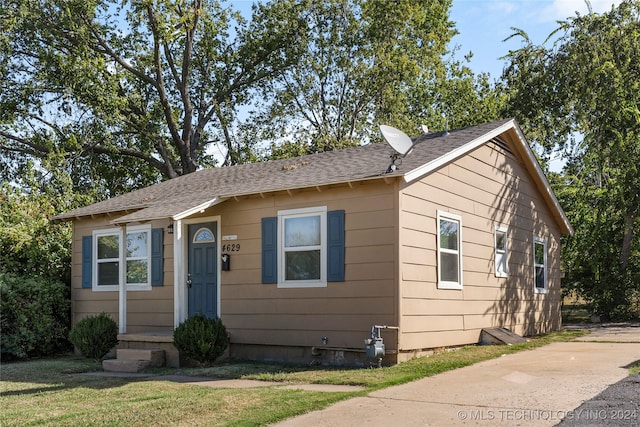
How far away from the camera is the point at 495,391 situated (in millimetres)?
7797

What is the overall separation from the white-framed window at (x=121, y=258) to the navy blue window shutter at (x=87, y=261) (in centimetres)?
10

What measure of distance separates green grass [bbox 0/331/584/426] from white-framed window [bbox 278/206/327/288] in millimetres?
1505

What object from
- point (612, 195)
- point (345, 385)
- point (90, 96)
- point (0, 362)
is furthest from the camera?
point (90, 96)

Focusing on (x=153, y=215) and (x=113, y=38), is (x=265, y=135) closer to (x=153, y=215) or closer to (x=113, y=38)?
(x=113, y=38)

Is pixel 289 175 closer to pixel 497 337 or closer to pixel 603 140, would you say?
pixel 497 337

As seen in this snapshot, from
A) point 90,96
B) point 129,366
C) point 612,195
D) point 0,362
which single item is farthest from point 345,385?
point 90,96

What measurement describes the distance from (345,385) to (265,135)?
22841 mm

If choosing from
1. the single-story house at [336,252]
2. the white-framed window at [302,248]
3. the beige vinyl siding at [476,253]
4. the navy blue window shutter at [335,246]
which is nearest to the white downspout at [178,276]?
the single-story house at [336,252]

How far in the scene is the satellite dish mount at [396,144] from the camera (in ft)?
35.1

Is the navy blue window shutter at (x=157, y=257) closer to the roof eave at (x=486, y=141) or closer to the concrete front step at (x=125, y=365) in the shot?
the concrete front step at (x=125, y=365)

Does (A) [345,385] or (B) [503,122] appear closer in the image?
(A) [345,385]

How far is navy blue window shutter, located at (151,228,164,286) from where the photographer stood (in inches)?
544

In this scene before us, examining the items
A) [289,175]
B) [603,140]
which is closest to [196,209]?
[289,175]

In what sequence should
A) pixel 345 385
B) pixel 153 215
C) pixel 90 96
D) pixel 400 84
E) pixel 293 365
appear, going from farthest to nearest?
1. pixel 400 84
2. pixel 90 96
3. pixel 153 215
4. pixel 293 365
5. pixel 345 385
